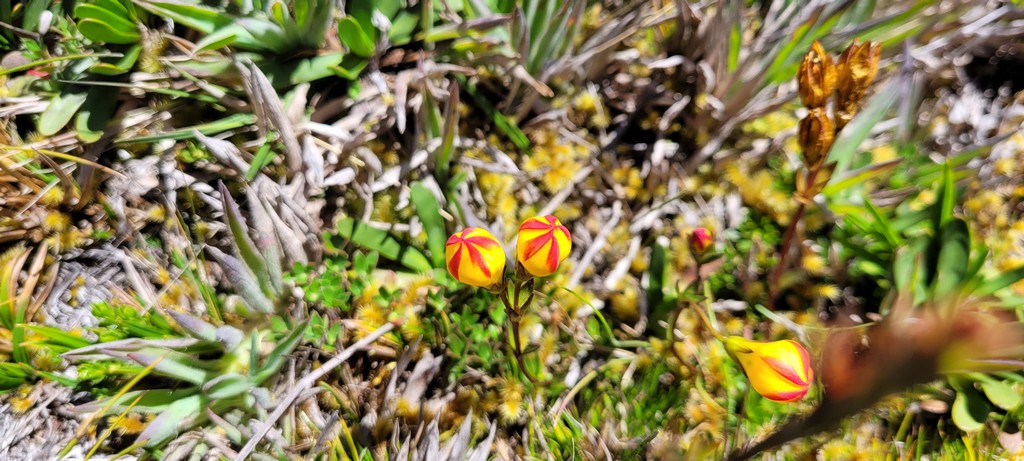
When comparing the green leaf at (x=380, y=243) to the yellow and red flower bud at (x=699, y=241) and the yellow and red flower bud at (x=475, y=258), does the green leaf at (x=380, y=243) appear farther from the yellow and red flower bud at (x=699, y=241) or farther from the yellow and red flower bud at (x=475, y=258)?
the yellow and red flower bud at (x=699, y=241)

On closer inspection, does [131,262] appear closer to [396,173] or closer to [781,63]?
[396,173]

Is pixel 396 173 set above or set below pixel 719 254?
above

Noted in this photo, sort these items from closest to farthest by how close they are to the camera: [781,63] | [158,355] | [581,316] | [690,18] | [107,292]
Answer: [158,355], [107,292], [581,316], [781,63], [690,18]

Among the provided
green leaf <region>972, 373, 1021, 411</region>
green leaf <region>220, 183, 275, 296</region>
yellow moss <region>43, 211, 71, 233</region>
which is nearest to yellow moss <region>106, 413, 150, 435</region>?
green leaf <region>220, 183, 275, 296</region>

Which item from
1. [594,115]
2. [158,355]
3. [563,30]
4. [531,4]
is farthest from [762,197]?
[158,355]

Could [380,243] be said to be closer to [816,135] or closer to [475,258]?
[475,258]

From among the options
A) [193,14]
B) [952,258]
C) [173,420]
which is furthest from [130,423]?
[952,258]

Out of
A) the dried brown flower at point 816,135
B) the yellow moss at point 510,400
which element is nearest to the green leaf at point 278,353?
the yellow moss at point 510,400
